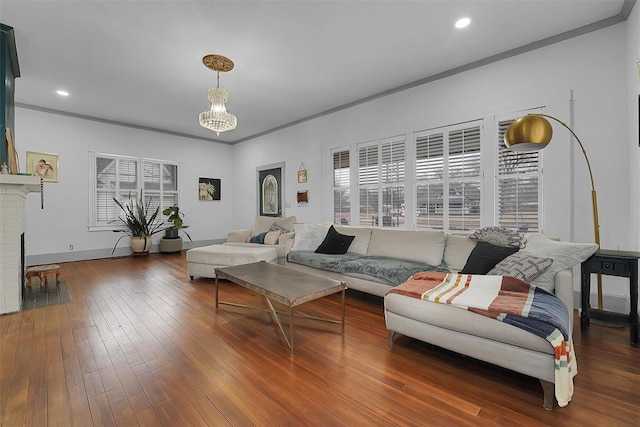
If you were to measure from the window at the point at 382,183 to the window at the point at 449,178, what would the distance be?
302 mm

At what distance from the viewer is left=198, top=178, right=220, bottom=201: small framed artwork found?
7.60m

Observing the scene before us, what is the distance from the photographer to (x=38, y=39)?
10.5ft

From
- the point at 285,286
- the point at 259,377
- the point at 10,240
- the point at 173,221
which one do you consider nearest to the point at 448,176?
the point at 285,286

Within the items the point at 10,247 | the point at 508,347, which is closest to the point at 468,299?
the point at 508,347

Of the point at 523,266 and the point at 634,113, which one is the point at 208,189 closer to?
the point at 523,266

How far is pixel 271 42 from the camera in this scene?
3221mm

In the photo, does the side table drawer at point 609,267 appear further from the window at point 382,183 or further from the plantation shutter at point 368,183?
the plantation shutter at point 368,183

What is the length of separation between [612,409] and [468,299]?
87 cm

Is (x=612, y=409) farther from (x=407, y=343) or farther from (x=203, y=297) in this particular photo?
(x=203, y=297)

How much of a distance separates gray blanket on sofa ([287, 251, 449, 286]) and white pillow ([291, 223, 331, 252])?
211 mm

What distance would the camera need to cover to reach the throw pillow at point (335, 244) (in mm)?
4086

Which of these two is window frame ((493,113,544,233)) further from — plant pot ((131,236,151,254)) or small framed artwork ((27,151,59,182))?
small framed artwork ((27,151,59,182))

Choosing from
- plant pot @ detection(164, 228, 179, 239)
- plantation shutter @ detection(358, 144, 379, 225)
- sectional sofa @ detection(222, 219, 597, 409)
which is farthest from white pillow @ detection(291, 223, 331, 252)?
plant pot @ detection(164, 228, 179, 239)

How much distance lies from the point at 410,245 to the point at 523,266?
134 cm
